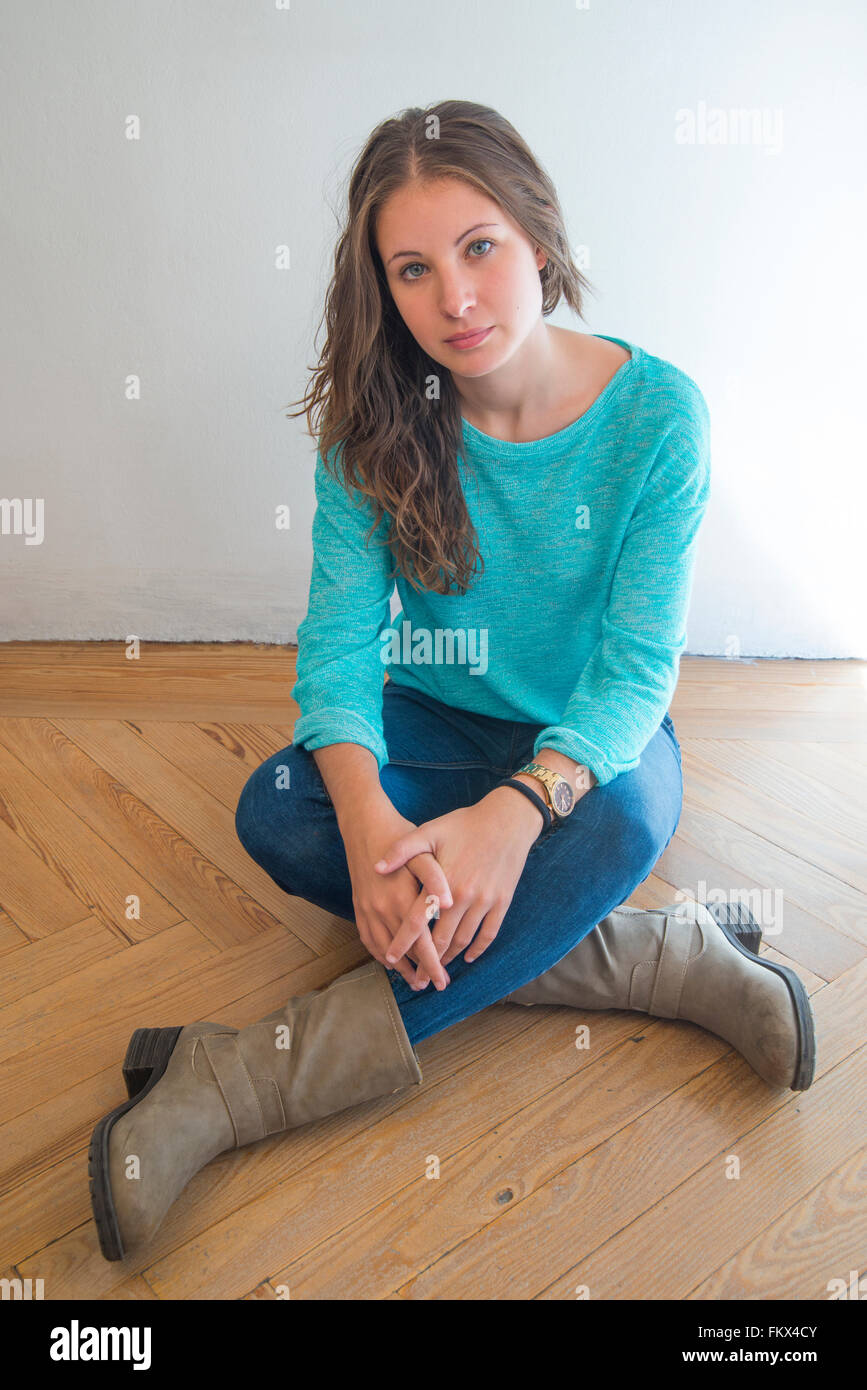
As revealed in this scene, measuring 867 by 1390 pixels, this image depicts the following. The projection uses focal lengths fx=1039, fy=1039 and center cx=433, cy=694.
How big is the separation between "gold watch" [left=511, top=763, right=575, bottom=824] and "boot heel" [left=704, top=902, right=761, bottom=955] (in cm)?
26

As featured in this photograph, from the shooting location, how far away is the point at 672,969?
1040 mm

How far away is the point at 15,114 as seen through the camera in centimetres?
153

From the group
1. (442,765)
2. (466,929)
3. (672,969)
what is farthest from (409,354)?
(672,969)

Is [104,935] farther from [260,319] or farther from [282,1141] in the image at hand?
[260,319]

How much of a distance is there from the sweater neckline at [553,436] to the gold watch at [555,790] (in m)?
0.32

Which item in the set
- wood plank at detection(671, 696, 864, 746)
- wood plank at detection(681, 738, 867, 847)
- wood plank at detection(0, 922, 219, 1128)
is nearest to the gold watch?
wood plank at detection(0, 922, 219, 1128)

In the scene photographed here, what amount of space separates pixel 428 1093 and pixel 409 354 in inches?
28.8

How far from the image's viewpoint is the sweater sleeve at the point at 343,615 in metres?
1.06

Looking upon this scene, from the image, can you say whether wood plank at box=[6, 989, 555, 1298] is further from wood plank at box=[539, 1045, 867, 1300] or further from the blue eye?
the blue eye

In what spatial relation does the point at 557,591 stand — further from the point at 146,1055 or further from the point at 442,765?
the point at 146,1055

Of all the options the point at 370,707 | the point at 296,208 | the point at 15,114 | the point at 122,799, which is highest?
the point at 15,114

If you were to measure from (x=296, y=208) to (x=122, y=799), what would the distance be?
92cm

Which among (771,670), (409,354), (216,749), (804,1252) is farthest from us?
(771,670)
